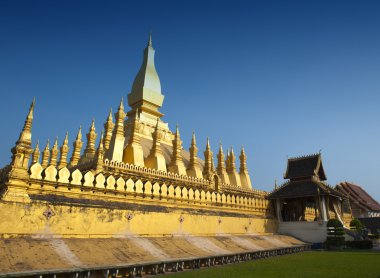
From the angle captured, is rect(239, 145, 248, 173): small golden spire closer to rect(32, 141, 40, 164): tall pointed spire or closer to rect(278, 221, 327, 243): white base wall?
rect(278, 221, 327, 243): white base wall

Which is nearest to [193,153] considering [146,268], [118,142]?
[118,142]

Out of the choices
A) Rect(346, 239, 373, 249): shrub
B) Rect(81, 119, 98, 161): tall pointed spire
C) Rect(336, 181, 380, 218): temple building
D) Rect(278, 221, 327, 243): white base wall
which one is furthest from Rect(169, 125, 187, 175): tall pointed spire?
Rect(336, 181, 380, 218): temple building

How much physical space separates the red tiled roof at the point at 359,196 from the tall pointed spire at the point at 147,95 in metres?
29.2

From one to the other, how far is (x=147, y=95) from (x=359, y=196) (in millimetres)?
35986

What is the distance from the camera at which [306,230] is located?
22.5 metres

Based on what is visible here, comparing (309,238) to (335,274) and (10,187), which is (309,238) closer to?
(335,274)

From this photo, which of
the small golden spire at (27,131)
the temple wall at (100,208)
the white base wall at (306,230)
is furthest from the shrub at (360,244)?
the small golden spire at (27,131)

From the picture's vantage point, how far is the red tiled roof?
145ft

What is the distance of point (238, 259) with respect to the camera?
13.2 meters

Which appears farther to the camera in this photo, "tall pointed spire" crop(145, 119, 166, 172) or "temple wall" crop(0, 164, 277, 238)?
"tall pointed spire" crop(145, 119, 166, 172)

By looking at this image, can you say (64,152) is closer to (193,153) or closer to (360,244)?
(193,153)

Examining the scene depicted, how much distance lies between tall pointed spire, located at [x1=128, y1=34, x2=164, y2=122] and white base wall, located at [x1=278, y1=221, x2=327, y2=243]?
1814 centimetres

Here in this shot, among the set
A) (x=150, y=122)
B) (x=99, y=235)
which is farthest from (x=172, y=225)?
(x=150, y=122)

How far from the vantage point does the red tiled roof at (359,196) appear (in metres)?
44.3
